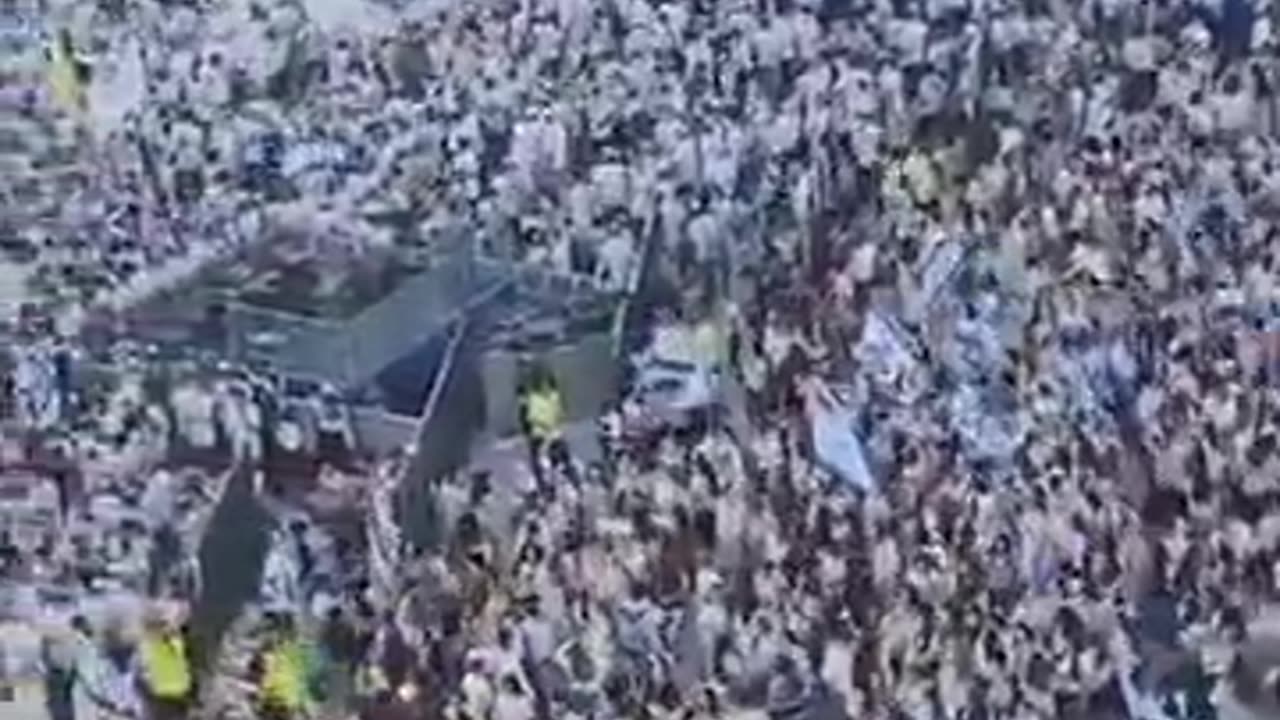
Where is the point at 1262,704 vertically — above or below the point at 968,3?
below

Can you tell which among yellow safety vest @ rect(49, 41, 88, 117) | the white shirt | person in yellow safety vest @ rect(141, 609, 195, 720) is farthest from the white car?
yellow safety vest @ rect(49, 41, 88, 117)

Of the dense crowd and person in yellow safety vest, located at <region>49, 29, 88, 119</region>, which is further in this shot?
person in yellow safety vest, located at <region>49, 29, 88, 119</region>

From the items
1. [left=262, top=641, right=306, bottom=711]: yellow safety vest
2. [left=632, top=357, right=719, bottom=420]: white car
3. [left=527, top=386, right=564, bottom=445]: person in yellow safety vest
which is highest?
[left=632, top=357, right=719, bottom=420]: white car

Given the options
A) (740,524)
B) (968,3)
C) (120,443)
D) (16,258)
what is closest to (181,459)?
(120,443)

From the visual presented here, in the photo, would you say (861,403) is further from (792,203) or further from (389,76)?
(389,76)

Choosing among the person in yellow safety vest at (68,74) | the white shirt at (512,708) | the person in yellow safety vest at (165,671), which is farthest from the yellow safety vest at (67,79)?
the white shirt at (512,708)

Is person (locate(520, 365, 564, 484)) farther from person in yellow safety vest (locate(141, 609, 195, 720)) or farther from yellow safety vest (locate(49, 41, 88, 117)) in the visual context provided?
yellow safety vest (locate(49, 41, 88, 117))

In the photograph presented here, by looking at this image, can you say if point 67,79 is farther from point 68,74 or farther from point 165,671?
point 165,671

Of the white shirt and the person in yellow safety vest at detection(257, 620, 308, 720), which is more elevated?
the person in yellow safety vest at detection(257, 620, 308, 720)
